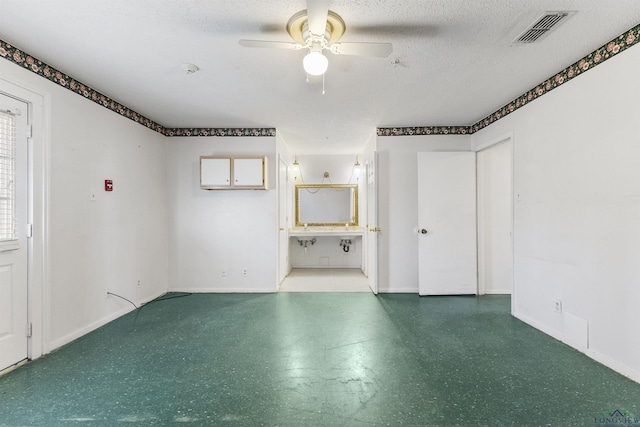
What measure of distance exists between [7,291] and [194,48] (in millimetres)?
2228

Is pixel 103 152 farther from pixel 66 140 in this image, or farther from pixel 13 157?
pixel 13 157

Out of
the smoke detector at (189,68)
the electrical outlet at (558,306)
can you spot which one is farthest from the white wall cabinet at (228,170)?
the electrical outlet at (558,306)

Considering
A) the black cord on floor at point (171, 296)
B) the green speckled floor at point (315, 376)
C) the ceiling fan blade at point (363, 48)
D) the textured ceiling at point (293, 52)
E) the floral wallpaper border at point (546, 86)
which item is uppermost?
the textured ceiling at point (293, 52)

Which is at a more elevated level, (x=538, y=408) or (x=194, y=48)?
Answer: (x=194, y=48)

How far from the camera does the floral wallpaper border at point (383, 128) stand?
214 centimetres

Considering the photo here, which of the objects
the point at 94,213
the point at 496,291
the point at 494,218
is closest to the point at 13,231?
the point at 94,213

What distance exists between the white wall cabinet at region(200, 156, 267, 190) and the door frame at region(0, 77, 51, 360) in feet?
5.68

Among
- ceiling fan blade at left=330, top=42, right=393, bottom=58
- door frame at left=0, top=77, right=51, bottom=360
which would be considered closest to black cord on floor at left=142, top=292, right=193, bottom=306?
door frame at left=0, top=77, right=51, bottom=360

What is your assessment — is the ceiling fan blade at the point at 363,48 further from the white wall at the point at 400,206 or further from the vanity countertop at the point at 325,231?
the vanity countertop at the point at 325,231

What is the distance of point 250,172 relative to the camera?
4027 millimetres

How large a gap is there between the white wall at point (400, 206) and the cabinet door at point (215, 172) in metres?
2.10

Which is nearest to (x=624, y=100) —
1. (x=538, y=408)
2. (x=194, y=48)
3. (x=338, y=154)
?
(x=538, y=408)

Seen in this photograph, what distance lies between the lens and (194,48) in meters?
2.19

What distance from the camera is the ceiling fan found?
175cm
